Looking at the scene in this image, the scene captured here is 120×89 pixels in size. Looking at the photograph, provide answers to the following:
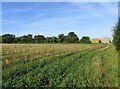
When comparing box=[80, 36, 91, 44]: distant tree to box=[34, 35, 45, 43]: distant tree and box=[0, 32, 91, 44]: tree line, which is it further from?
box=[34, 35, 45, 43]: distant tree

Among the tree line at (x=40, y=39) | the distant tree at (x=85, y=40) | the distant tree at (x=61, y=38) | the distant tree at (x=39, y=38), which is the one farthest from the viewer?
the distant tree at (x=85, y=40)

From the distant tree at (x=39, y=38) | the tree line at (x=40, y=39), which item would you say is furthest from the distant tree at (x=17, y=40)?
the distant tree at (x=39, y=38)

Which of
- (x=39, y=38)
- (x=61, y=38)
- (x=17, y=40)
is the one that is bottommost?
(x=17, y=40)

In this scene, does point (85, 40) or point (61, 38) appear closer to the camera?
point (61, 38)

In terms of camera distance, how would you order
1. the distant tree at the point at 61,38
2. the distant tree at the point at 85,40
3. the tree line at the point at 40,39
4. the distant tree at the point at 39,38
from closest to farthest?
the tree line at the point at 40,39, the distant tree at the point at 39,38, the distant tree at the point at 61,38, the distant tree at the point at 85,40

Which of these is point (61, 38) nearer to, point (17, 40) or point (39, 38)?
point (39, 38)

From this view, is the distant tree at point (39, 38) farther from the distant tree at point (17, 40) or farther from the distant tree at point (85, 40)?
the distant tree at point (85, 40)

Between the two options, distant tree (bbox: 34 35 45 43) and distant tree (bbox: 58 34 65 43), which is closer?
distant tree (bbox: 34 35 45 43)

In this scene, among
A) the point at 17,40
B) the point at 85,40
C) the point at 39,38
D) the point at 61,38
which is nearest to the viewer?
the point at 17,40

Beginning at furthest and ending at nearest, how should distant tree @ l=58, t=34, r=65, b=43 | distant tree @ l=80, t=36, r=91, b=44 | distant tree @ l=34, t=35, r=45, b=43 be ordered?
distant tree @ l=80, t=36, r=91, b=44 → distant tree @ l=58, t=34, r=65, b=43 → distant tree @ l=34, t=35, r=45, b=43

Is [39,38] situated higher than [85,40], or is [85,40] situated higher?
[39,38]

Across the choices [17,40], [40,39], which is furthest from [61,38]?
[17,40]

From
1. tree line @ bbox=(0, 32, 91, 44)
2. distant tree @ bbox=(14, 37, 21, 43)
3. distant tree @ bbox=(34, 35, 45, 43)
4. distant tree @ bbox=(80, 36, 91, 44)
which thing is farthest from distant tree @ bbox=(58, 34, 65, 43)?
distant tree @ bbox=(14, 37, 21, 43)

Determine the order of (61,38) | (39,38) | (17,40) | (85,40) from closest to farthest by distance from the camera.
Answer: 1. (17,40)
2. (39,38)
3. (61,38)
4. (85,40)
